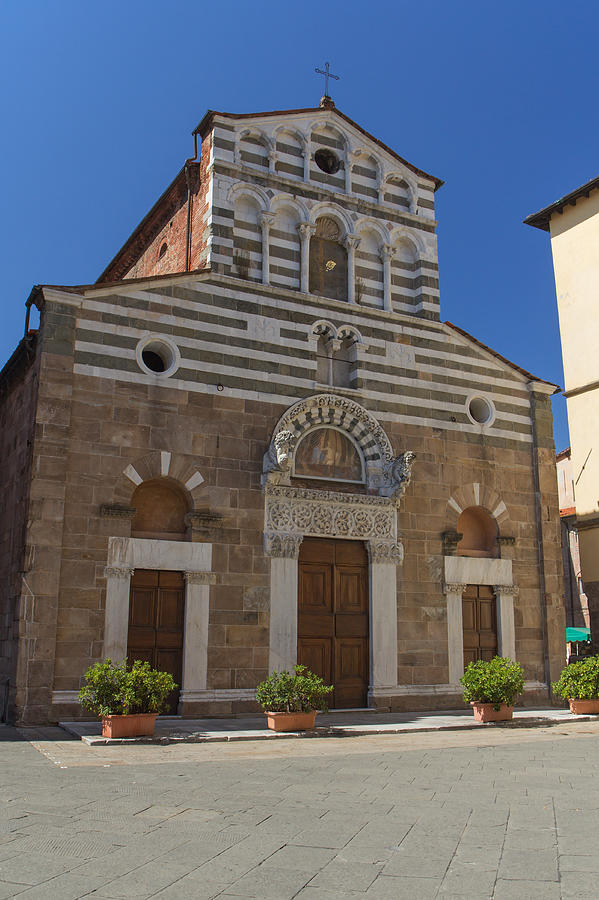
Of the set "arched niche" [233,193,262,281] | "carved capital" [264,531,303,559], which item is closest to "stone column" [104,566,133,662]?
"carved capital" [264,531,303,559]

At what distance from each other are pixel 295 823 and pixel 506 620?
12240mm

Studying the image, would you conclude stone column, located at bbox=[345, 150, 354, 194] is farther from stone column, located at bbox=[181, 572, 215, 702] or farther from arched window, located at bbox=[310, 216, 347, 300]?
stone column, located at bbox=[181, 572, 215, 702]

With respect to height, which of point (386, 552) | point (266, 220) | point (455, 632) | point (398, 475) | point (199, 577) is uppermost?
point (266, 220)

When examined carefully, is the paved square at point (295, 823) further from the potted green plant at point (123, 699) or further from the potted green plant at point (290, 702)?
the potted green plant at point (290, 702)

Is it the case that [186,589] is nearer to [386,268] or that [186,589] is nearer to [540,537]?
[540,537]

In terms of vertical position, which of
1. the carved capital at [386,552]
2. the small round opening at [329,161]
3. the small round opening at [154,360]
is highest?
the small round opening at [329,161]

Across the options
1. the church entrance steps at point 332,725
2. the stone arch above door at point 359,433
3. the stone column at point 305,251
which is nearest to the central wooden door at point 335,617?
the church entrance steps at point 332,725

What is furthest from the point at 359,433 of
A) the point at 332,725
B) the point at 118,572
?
the point at 332,725

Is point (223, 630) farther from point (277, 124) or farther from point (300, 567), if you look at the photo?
point (277, 124)

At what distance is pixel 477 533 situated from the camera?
61.4ft

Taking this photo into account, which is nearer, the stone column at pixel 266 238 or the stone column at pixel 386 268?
the stone column at pixel 266 238

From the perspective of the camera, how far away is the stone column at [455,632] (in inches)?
679

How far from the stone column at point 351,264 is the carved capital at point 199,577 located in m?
7.12

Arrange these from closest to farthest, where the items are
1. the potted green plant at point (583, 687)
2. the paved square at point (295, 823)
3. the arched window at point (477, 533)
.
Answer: the paved square at point (295, 823) < the potted green plant at point (583, 687) < the arched window at point (477, 533)
